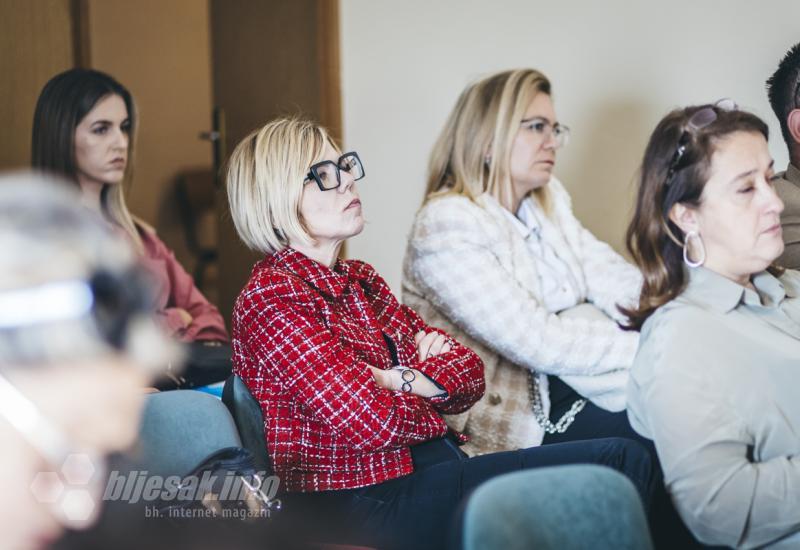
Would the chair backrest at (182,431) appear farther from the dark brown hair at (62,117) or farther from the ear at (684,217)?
the dark brown hair at (62,117)

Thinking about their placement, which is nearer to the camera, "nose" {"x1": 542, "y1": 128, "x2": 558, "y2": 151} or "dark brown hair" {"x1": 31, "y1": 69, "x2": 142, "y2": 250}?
"nose" {"x1": 542, "y1": 128, "x2": 558, "y2": 151}

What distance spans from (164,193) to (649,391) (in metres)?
3.37

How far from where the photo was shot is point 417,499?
156 centimetres

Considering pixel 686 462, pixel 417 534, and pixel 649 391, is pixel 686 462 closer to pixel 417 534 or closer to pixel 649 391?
pixel 649 391

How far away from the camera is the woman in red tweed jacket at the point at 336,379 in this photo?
1528mm

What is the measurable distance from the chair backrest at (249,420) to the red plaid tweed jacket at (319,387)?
2 cm

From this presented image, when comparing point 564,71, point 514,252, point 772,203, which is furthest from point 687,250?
point 564,71

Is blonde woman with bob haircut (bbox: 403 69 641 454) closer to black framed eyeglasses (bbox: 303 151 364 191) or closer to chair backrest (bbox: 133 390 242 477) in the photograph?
black framed eyeglasses (bbox: 303 151 364 191)

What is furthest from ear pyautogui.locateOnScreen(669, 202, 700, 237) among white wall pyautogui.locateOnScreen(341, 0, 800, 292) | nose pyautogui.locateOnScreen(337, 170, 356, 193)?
white wall pyautogui.locateOnScreen(341, 0, 800, 292)

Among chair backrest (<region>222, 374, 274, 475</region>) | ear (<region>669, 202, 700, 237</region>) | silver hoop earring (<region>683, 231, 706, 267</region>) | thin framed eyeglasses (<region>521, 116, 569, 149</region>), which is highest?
thin framed eyeglasses (<region>521, 116, 569, 149</region>)

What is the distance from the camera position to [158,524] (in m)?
1.12

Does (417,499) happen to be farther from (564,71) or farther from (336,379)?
(564,71)

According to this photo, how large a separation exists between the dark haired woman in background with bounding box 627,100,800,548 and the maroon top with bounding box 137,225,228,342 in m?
1.58

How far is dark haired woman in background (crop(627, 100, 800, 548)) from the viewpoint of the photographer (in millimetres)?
1337
